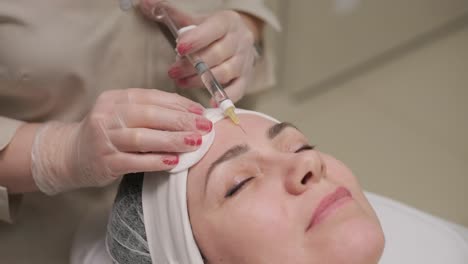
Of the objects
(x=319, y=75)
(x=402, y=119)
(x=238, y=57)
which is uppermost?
(x=238, y=57)

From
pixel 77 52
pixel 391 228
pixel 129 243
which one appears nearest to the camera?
pixel 129 243

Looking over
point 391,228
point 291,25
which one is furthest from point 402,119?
point 391,228

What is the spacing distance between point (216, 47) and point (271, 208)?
43 centimetres

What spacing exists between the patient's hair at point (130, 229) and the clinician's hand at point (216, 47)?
0.27 metres

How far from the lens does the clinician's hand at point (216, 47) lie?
1.19 meters

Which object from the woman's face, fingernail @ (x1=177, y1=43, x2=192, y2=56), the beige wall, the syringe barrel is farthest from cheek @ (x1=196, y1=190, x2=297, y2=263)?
the beige wall

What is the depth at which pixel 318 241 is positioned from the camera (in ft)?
3.12

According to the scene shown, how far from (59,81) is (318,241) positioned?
62 centimetres

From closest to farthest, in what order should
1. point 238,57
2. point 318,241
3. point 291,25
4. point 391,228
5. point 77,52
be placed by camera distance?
point 318,241 → point 77,52 → point 238,57 → point 391,228 → point 291,25

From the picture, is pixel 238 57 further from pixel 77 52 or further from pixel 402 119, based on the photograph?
pixel 402 119

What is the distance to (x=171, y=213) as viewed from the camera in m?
1.02

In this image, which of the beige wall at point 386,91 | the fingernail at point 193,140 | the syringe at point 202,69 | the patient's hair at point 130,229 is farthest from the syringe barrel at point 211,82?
the beige wall at point 386,91

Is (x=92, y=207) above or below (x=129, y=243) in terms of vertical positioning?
below

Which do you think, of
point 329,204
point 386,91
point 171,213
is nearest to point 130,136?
point 171,213
